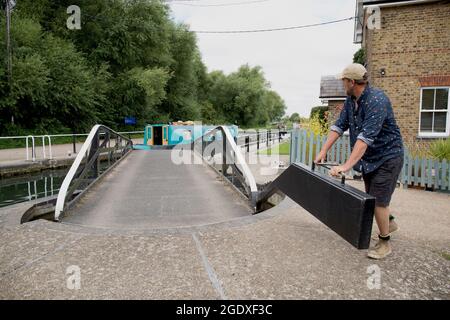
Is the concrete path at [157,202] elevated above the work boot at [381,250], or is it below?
below

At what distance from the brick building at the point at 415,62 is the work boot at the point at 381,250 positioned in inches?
377

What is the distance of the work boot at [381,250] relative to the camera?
327 centimetres

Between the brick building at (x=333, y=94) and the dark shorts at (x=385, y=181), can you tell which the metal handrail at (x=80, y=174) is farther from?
the brick building at (x=333, y=94)

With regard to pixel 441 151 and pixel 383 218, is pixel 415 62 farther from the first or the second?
pixel 383 218

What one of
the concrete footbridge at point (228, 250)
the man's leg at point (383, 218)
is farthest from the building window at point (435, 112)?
the man's leg at point (383, 218)

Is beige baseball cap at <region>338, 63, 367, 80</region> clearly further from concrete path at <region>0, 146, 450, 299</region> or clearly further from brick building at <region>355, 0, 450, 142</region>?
brick building at <region>355, 0, 450, 142</region>

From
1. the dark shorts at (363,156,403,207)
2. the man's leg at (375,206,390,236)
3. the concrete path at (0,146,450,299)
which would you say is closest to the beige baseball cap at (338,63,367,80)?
the dark shorts at (363,156,403,207)

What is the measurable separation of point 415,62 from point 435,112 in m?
1.69

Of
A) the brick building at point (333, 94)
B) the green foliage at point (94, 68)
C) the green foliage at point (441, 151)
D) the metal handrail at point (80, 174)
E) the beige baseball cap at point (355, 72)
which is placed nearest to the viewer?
the beige baseball cap at point (355, 72)

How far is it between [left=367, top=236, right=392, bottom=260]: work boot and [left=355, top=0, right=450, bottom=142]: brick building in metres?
9.57

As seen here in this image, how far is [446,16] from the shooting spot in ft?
36.6

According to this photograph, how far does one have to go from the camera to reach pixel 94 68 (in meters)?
27.6

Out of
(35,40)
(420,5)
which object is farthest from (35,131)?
(420,5)

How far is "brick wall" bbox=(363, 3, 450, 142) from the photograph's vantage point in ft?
37.0
